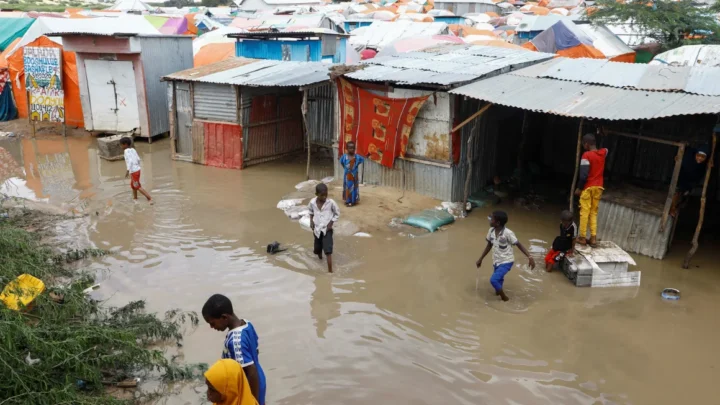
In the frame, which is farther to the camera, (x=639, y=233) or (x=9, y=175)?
(x=9, y=175)

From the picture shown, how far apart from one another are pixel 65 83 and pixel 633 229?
14.8 m

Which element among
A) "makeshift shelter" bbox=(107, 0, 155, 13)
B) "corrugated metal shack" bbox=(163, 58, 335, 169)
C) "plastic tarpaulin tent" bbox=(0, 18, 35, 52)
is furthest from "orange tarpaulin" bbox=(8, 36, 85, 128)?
"makeshift shelter" bbox=(107, 0, 155, 13)

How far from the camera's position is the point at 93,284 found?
21.3 feet

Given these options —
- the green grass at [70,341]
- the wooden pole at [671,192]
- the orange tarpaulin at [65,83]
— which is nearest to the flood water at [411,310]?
the green grass at [70,341]

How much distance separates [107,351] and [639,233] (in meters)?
6.92

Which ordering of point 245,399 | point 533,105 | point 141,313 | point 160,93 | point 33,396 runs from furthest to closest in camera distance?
point 160,93 < point 533,105 < point 141,313 < point 33,396 < point 245,399

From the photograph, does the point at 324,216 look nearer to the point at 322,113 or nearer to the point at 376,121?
the point at 376,121

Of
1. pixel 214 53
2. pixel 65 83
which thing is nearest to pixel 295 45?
pixel 214 53

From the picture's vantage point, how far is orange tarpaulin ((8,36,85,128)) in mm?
15047

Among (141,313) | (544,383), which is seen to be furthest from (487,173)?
(141,313)

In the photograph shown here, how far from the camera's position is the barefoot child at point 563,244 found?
696 centimetres

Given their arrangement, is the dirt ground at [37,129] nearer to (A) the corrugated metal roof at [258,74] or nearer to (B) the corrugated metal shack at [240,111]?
(B) the corrugated metal shack at [240,111]

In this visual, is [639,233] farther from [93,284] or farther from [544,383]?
[93,284]

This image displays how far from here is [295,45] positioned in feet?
57.2
